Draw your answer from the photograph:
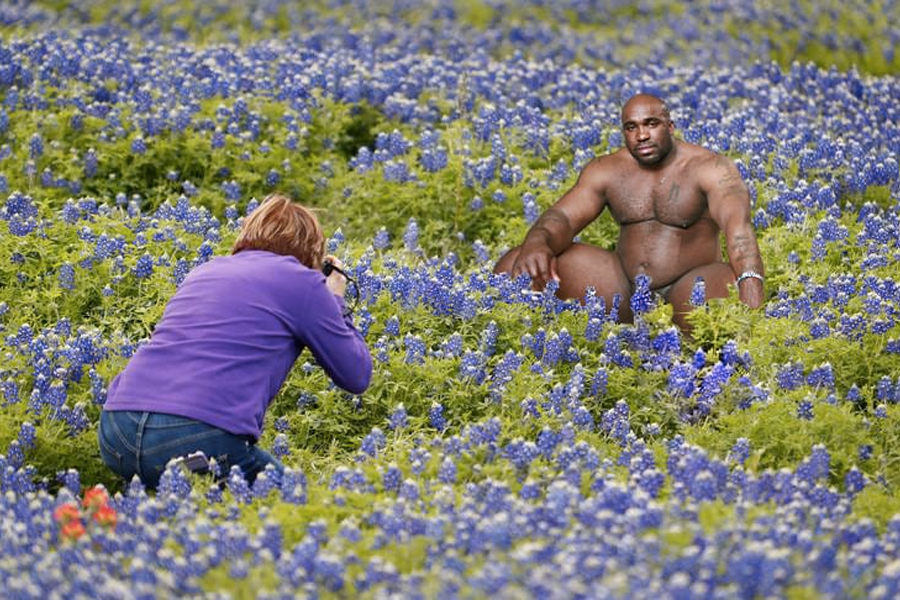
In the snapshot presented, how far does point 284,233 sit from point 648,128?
2.48m

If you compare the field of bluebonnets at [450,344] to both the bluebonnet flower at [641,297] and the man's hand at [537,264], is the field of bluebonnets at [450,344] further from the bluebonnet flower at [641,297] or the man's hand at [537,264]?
the man's hand at [537,264]

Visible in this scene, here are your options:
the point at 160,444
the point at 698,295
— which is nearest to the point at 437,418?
the point at 160,444

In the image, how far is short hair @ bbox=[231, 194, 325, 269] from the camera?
584cm

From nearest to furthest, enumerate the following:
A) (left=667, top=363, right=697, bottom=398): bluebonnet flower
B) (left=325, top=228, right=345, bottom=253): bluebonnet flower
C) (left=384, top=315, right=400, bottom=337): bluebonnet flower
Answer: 1. (left=667, top=363, right=697, bottom=398): bluebonnet flower
2. (left=384, top=315, right=400, bottom=337): bluebonnet flower
3. (left=325, top=228, right=345, bottom=253): bluebonnet flower

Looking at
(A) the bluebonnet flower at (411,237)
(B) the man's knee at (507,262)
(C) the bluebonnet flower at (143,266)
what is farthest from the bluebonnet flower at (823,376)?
(C) the bluebonnet flower at (143,266)

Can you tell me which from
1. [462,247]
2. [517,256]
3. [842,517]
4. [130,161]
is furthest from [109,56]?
[842,517]

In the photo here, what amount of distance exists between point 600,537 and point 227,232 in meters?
4.22

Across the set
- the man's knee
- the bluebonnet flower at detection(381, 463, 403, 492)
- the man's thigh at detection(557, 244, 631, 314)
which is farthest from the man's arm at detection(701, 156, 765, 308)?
the bluebonnet flower at detection(381, 463, 403, 492)

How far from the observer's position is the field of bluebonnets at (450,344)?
4492 mm

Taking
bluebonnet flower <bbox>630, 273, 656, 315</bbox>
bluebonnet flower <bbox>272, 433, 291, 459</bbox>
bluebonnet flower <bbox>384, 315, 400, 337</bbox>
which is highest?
bluebonnet flower <bbox>630, 273, 656, 315</bbox>

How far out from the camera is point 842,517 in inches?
198

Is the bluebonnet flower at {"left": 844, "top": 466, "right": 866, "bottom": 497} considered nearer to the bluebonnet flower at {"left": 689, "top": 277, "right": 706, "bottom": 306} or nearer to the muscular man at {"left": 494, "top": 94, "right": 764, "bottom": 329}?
the bluebonnet flower at {"left": 689, "top": 277, "right": 706, "bottom": 306}

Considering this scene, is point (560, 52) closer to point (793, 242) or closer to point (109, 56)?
point (109, 56)

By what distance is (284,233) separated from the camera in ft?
19.1
